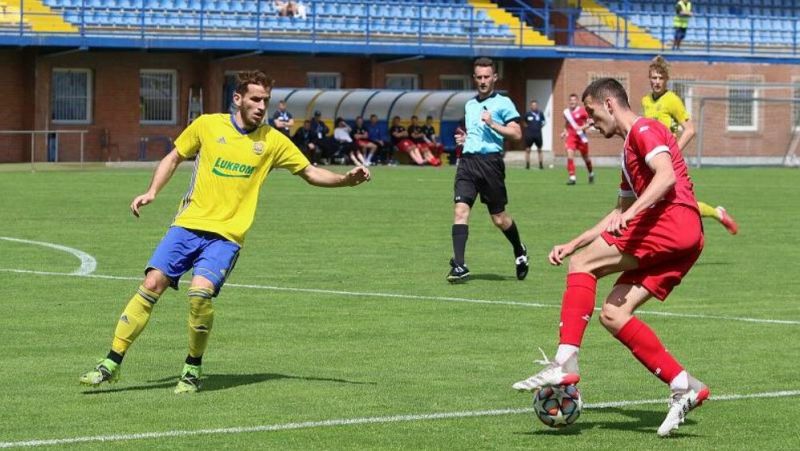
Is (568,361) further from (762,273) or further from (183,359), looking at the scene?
(762,273)

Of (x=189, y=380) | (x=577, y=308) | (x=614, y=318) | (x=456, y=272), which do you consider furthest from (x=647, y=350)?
(x=456, y=272)

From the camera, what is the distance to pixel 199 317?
31.0ft

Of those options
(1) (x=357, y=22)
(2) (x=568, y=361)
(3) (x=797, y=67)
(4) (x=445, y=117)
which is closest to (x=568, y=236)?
(2) (x=568, y=361)

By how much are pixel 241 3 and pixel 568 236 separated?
1180 inches

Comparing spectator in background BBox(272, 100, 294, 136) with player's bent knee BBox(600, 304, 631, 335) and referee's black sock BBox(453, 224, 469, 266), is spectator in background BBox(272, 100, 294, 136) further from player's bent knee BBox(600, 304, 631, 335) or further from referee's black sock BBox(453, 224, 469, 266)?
player's bent knee BBox(600, 304, 631, 335)

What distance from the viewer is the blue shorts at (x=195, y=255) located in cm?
950

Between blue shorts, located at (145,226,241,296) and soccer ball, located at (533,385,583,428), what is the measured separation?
7.27ft

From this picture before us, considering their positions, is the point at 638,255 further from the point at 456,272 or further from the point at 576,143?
the point at 576,143

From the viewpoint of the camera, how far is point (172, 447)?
7719mm

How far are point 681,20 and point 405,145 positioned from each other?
1268 cm

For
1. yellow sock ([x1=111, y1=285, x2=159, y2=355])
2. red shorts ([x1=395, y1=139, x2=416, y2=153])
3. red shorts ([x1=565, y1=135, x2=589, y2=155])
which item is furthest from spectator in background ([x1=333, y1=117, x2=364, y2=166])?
yellow sock ([x1=111, y1=285, x2=159, y2=355])

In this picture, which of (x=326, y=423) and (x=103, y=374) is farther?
(x=103, y=374)

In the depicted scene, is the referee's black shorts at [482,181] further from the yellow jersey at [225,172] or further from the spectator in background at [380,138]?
the spectator in background at [380,138]

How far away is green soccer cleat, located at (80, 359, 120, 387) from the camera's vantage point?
9.40m
